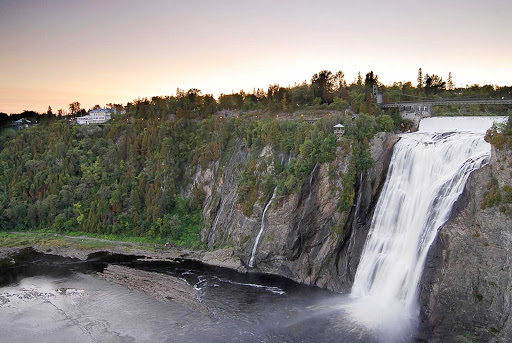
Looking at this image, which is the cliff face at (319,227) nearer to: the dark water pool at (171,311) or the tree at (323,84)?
the dark water pool at (171,311)

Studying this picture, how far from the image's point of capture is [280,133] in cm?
6450

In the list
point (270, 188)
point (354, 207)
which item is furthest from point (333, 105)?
point (354, 207)

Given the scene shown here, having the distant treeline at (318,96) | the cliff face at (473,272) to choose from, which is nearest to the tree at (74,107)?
the distant treeline at (318,96)

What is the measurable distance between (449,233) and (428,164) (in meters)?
9.48

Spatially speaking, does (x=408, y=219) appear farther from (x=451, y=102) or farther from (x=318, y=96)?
(x=318, y=96)

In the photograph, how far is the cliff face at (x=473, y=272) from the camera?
3512 cm

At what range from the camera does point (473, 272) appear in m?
36.9

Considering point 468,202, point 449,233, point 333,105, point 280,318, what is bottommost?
point 280,318

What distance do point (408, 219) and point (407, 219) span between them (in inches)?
5.5

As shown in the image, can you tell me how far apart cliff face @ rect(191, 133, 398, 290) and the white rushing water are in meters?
1.72

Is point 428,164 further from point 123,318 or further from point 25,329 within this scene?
point 25,329

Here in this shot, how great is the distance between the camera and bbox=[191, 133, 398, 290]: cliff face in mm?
49875

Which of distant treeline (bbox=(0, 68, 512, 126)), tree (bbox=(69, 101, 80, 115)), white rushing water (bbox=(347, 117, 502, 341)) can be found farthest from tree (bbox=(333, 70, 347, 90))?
tree (bbox=(69, 101, 80, 115))

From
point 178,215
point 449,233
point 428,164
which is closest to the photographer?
point 449,233
